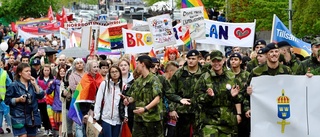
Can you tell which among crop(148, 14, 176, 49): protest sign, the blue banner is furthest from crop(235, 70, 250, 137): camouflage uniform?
crop(148, 14, 176, 49): protest sign

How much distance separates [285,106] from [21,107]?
453 centimetres

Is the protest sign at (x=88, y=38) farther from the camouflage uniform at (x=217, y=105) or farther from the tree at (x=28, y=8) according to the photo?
the tree at (x=28, y=8)

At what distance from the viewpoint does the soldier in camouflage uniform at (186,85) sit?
11375 mm

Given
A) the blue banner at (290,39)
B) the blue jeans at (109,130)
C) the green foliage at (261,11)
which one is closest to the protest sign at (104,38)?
the blue banner at (290,39)

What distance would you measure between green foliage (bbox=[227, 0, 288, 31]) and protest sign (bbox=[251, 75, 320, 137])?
24.1 m

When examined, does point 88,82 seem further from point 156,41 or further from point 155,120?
point 156,41

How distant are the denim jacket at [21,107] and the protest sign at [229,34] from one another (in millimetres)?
6216

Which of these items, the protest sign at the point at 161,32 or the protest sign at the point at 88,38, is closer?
the protest sign at the point at 161,32

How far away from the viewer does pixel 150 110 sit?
34.9 ft

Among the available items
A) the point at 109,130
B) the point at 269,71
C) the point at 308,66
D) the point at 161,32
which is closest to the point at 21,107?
the point at 109,130

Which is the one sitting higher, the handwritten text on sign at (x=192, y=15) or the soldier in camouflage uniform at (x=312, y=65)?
the handwritten text on sign at (x=192, y=15)

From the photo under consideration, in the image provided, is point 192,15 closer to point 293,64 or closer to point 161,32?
point 161,32

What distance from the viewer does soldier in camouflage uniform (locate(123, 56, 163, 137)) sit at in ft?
34.8

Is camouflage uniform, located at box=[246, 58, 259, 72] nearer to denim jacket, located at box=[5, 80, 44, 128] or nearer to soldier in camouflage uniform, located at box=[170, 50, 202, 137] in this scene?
soldier in camouflage uniform, located at box=[170, 50, 202, 137]
